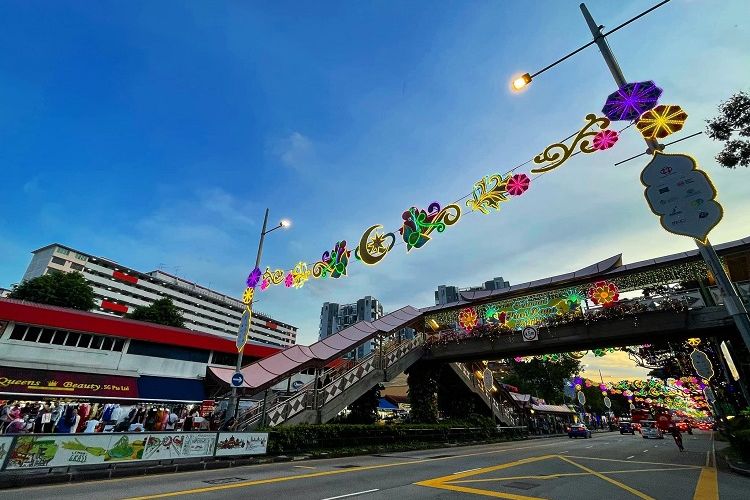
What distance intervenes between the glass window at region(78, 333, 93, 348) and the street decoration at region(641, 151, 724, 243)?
3334 centimetres

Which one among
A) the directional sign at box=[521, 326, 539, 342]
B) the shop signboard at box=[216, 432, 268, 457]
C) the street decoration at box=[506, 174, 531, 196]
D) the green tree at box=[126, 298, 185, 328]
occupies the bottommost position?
the shop signboard at box=[216, 432, 268, 457]

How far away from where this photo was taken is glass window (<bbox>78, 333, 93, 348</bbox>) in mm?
25484

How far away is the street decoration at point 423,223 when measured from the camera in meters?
11.3

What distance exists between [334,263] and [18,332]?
23.8m

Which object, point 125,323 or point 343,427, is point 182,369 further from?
point 343,427

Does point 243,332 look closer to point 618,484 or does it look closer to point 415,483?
point 415,483

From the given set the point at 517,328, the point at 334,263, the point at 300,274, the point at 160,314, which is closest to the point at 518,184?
the point at 334,263

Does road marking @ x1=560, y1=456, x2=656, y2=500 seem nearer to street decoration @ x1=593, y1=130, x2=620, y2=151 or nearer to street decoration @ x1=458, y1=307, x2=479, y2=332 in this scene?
street decoration @ x1=593, y1=130, x2=620, y2=151

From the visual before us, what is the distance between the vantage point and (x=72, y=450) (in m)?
8.81

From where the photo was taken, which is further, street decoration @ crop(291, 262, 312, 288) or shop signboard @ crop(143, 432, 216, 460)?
street decoration @ crop(291, 262, 312, 288)

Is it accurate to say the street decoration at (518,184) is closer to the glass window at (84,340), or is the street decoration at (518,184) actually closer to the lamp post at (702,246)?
the lamp post at (702,246)

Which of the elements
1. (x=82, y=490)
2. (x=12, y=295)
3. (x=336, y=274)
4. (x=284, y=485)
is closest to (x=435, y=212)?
(x=336, y=274)

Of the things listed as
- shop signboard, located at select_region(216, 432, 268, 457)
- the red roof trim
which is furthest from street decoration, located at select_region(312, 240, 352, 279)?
the red roof trim

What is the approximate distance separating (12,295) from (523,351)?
7138cm
